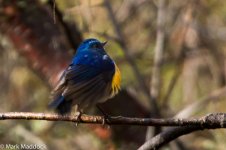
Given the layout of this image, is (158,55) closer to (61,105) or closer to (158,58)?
(158,58)

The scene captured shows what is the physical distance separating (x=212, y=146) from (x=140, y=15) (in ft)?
6.19

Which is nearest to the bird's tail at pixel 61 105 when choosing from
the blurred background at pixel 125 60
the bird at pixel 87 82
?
the bird at pixel 87 82

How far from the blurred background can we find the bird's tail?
1.65m

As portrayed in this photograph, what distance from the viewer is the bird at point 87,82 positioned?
3.31 meters

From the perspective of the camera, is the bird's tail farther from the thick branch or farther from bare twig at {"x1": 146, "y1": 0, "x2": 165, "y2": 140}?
bare twig at {"x1": 146, "y1": 0, "x2": 165, "y2": 140}

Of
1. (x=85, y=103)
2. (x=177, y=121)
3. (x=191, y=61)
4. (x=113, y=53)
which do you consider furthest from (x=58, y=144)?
(x=177, y=121)

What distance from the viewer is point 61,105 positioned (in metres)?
3.23

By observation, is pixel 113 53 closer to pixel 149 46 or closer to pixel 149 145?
pixel 149 46

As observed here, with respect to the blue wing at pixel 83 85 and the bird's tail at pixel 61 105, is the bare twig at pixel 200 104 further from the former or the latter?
the bird's tail at pixel 61 105

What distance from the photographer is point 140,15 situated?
6992mm

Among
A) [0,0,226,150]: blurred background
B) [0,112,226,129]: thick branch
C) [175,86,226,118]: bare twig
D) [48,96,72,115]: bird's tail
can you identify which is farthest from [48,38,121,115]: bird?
[175,86,226,118]: bare twig

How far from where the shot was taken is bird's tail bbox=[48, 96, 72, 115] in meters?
3.19

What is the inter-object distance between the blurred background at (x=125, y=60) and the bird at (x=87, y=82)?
0.72 meters

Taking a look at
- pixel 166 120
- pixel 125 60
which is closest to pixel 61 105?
pixel 166 120
